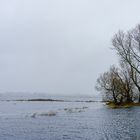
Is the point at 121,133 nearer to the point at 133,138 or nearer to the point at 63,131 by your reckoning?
the point at 133,138

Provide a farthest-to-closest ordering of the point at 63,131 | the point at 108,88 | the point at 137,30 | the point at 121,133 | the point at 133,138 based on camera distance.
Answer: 1. the point at 108,88
2. the point at 137,30
3. the point at 63,131
4. the point at 121,133
5. the point at 133,138

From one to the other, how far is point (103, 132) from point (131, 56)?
4765cm

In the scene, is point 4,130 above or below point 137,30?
below

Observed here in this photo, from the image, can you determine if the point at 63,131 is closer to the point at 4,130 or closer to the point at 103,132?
the point at 103,132

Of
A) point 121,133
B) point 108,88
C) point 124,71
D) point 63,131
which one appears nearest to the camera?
point 121,133

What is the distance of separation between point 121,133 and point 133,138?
3.73 metres

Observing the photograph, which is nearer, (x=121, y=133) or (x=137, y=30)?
(x=121, y=133)

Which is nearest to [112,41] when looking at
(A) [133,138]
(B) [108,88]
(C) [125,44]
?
(C) [125,44]

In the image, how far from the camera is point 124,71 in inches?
3361

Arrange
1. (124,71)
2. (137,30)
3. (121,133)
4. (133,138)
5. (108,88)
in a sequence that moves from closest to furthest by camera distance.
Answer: (133,138), (121,133), (137,30), (124,71), (108,88)

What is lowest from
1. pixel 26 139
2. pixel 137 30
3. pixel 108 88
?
pixel 26 139

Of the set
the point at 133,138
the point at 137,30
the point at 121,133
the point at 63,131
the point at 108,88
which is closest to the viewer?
the point at 133,138

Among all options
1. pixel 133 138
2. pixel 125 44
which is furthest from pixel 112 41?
pixel 133 138

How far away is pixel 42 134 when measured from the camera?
32.9 meters
